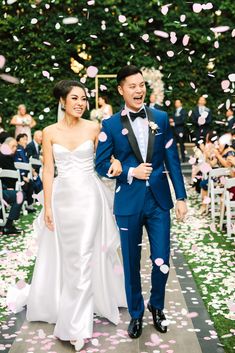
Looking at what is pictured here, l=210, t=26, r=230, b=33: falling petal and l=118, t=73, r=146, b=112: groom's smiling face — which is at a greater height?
l=210, t=26, r=230, b=33: falling petal

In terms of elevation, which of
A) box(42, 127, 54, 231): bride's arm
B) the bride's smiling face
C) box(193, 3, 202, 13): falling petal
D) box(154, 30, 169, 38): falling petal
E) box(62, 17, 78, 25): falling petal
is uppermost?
box(193, 3, 202, 13): falling petal

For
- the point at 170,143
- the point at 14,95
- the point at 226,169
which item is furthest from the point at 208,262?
the point at 14,95

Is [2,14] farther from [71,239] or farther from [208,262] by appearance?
[71,239]

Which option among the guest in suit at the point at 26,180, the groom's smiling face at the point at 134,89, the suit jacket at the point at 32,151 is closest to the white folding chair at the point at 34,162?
the suit jacket at the point at 32,151

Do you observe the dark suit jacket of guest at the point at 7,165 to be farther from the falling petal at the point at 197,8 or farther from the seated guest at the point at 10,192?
the falling petal at the point at 197,8

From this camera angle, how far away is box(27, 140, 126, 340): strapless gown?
13.7ft

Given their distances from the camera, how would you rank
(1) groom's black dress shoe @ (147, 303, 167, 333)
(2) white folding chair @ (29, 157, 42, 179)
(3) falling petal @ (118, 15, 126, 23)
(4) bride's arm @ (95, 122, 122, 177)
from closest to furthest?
(4) bride's arm @ (95, 122, 122, 177) → (1) groom's black dress shoe @ (147, 303, 167, 333) → (2) white folding chair @ (29, 157, 42, 179) → (3) falling petal @ (118, 15, 126, 23)

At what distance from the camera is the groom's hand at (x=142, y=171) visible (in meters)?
3.88

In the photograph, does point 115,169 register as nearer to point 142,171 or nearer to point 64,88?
point 142,171

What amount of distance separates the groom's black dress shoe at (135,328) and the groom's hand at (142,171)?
1107 millimetres

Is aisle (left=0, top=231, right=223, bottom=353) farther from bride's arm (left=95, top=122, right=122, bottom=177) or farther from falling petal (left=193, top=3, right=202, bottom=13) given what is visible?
falling petal (left=193, top=3, right=202, bottom=13)

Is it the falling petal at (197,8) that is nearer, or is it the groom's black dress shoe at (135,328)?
the groom's black dress shoe at (135,328)

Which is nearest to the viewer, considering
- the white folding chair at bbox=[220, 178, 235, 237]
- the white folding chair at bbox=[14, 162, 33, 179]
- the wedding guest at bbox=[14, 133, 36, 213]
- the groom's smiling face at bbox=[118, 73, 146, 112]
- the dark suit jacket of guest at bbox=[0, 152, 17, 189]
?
the groom's smiling face at bbox=[118, 73, 146, 112]

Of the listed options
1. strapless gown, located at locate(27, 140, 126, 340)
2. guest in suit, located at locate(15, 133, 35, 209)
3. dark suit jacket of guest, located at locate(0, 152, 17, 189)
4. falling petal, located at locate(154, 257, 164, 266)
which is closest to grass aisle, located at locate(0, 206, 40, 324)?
strapless gown, located at locate(27, 140, 126, 340)
